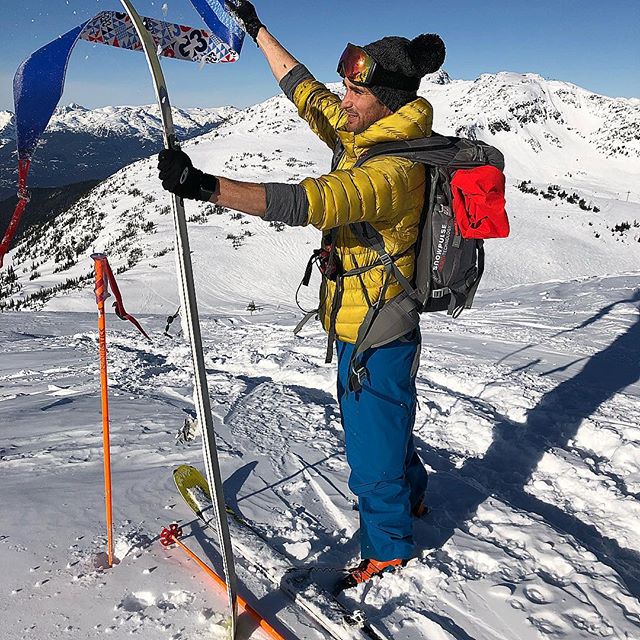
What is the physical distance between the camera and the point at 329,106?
3102 mm

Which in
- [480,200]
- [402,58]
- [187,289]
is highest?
[402,58]

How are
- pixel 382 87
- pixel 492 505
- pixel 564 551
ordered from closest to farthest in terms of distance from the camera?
1. pixel 382 87
2. pixel 564 551
3. pixel 492 505

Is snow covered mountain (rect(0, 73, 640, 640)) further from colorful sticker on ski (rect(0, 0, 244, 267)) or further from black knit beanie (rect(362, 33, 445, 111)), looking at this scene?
black knit beanie (rect(362, 33, 445, 111))

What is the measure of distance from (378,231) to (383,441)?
1.03 metres

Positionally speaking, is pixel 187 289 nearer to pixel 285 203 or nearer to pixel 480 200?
pixel 285 203

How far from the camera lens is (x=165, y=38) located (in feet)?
7.63

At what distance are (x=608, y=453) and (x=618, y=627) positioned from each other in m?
2.17

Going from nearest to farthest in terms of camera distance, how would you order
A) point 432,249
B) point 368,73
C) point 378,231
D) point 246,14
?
point 368,73 < point 378,231 < point 432,249 < point 246,14

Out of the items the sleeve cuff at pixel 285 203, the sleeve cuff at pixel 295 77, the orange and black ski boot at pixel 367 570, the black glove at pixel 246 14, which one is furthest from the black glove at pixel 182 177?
the orange and black ski boot at pixel 367 570

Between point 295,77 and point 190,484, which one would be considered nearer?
point 295,77

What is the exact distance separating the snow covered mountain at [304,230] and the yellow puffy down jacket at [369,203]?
10.5 metres

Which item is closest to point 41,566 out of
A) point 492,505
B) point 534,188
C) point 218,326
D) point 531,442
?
point 492,505

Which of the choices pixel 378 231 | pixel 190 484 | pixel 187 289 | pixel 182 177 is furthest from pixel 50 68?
pixel 190 484

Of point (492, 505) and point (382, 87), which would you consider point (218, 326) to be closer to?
point (492, 505)
